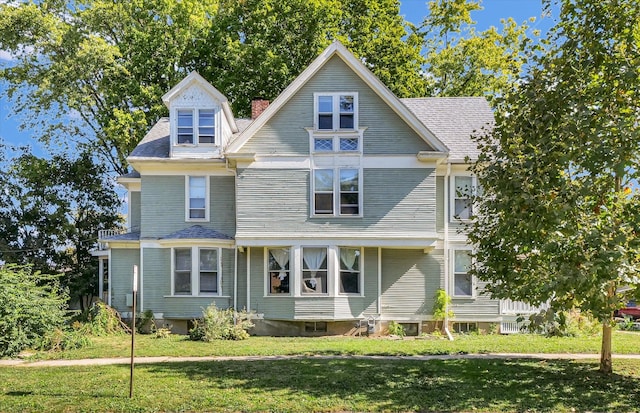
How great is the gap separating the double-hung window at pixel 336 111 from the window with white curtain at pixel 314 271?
437 centimetres

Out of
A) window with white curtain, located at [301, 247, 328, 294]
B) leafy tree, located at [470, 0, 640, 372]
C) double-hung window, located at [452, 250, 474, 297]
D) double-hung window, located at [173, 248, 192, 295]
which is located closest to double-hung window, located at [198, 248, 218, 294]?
double-hung window, located at [173, 248, 192, 295]

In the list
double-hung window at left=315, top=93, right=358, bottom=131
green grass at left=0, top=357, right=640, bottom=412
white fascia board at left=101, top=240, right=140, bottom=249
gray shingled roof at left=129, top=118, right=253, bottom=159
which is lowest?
green grass at left=0, top=357, right=640, bottom=412

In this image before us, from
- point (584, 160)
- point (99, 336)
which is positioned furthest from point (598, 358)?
point (99, 336)

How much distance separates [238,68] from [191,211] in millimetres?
11305

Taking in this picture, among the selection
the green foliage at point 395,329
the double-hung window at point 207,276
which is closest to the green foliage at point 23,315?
the double-hung window at point 207,276

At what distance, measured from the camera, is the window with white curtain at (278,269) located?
65.3ft

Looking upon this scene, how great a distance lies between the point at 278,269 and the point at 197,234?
3200mm

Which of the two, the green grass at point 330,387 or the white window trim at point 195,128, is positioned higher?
the white window trim at point 195,128

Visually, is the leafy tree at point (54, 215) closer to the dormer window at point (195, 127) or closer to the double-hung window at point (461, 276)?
the dormer window at point (195, 127)

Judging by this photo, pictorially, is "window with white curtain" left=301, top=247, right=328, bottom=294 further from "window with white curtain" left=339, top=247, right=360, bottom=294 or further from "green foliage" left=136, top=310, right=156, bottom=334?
"green foliage" left=136, top=310, right=156, bottom=334

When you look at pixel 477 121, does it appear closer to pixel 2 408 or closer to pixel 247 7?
pixel 247 7

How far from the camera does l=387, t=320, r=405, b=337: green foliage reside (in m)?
19.6

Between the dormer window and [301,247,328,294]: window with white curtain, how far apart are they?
220 inches

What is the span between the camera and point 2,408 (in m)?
9.48
